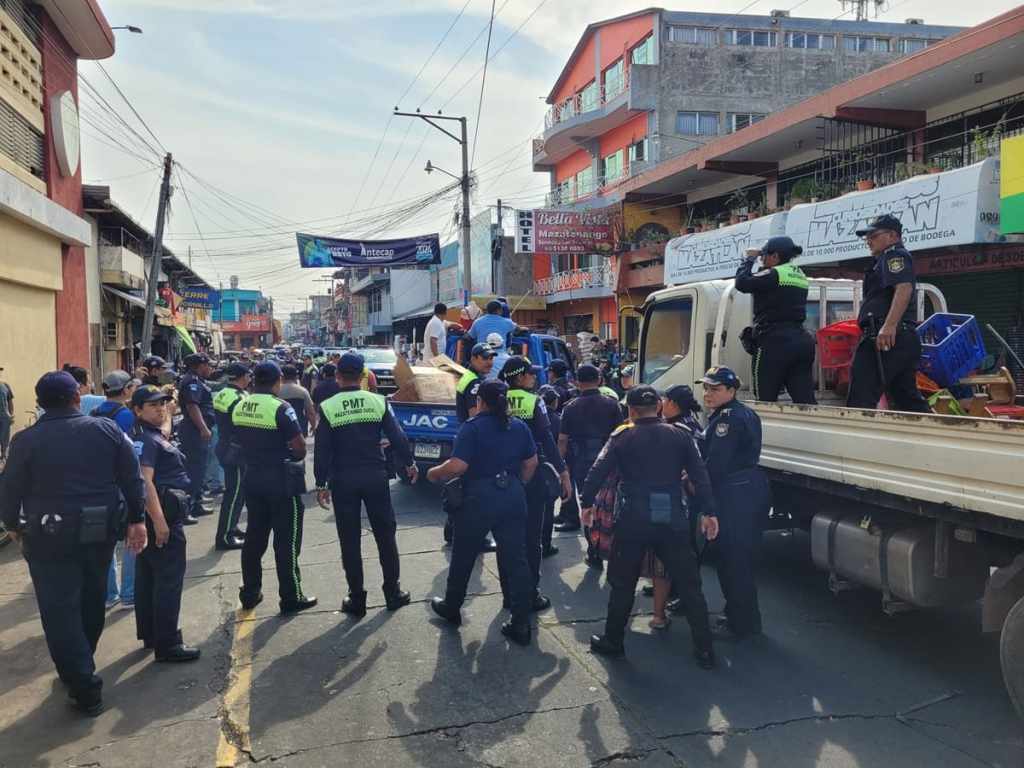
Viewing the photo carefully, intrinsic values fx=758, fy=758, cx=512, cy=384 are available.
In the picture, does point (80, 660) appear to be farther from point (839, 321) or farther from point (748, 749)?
point (839, 321)

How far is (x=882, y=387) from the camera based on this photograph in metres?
5.20

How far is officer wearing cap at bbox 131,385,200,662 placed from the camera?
4.56 metres

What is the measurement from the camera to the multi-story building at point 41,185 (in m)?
12.1

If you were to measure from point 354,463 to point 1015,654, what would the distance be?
3.88 meters

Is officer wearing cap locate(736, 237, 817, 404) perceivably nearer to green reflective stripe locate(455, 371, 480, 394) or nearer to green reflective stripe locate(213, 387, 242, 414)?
green reflective stripe locate(455, 371, 480, 394)

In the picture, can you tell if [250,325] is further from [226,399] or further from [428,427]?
[226,399]

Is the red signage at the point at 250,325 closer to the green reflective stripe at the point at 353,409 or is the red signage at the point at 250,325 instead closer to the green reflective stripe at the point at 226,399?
the green reflective stripe at the point at 226,399

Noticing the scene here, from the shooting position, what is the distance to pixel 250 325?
295 feet

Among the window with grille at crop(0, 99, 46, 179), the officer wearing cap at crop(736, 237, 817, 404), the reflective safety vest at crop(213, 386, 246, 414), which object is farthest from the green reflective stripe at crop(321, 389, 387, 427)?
the window with grille at crop(0, 99, 46, 179)

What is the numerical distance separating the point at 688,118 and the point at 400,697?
84.1 ft

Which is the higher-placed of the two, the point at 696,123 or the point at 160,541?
the point at 696,123

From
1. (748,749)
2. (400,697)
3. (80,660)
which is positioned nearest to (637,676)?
(748,749)

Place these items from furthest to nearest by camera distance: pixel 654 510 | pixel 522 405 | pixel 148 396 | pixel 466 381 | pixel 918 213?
1. pixel 918 213
2. pixel 466 381
3. pixel 522 405
4. pixel 148 396
5. pixel 654 510

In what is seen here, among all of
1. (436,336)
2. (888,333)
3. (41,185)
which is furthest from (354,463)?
(41,185)
